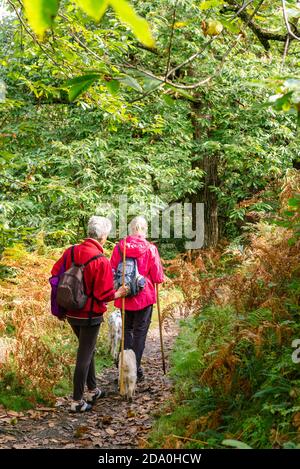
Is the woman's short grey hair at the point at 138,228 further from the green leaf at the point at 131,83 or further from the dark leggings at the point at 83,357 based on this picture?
the green leaf at the point at 131,83

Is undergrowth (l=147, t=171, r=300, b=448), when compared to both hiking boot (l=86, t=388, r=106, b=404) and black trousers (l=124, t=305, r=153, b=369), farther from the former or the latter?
hiking boot (l=86, t=388, r=106, b=404)

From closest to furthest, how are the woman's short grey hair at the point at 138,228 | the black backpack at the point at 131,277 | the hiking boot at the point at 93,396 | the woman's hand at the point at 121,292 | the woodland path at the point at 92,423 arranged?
the woodland path at the point at 92,423 < the hiking boot at the point at 93,396 < the woman's hand at the point at 121,292 < the black backpack at the point at 131,277 < the woman's short grey hair at the point at 138,228

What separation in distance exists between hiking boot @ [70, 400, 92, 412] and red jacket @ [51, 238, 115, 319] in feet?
3.13

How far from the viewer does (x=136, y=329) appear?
581 cm

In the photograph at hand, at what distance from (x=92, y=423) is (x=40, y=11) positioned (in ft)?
A: 15.1

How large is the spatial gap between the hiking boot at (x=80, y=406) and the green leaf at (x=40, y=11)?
477 cm

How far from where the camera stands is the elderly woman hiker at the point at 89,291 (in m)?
4.84

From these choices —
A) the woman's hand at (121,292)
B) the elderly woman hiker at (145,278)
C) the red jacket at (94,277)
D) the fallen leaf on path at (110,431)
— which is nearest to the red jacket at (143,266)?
the elderly woman hiker at (145,278)

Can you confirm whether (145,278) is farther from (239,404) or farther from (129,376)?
(239,404)

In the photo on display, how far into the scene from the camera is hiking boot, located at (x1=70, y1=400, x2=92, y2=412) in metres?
4.96

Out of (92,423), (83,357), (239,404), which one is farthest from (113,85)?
(92,423)

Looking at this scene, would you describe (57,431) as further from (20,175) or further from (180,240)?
(180,240)

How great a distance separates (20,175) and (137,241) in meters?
4.39
